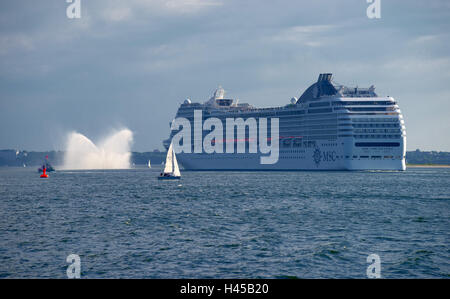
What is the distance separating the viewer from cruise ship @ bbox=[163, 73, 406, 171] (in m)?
118

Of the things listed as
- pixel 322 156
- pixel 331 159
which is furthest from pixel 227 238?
pixel 322 156

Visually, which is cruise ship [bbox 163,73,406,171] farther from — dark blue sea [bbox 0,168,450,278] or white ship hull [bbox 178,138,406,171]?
dark blue sea [bbox 0,168,450,278]

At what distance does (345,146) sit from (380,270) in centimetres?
9986

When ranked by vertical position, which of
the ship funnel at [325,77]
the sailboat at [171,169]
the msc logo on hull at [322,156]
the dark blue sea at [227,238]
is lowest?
the dark blue sea at [227,238]

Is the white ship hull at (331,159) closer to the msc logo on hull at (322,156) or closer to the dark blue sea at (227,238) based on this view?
the msc logo on hull at (322,156)

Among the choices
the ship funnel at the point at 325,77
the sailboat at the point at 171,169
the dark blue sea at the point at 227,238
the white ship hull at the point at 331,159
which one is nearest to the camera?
the dark blue sea at the point at 227,238

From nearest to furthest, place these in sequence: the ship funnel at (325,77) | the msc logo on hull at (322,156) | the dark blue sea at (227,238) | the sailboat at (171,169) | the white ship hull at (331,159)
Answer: the dark blue sea at (227,238)
the sailboat at (171,169)
the white ship hull at (331,159)
the msc logo on hull at (322,156)
the ship funnel at (325,77)

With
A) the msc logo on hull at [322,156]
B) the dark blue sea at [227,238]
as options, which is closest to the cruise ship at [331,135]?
the msc logo on hull at [322,156]

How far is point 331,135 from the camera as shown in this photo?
4857 inches

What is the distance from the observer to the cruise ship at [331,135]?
4631 inches

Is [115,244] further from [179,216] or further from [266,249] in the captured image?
[179,216]

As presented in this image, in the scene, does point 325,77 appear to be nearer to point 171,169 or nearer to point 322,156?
point 322,156

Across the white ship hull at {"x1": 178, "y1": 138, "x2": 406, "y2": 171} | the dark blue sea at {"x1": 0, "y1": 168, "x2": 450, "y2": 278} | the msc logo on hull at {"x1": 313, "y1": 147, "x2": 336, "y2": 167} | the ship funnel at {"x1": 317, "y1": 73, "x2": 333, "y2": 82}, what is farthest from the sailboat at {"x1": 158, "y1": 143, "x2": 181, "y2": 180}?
the ship funnel at {"x1": 317, "y1": 73, "x2": 333, "y2": 82}
